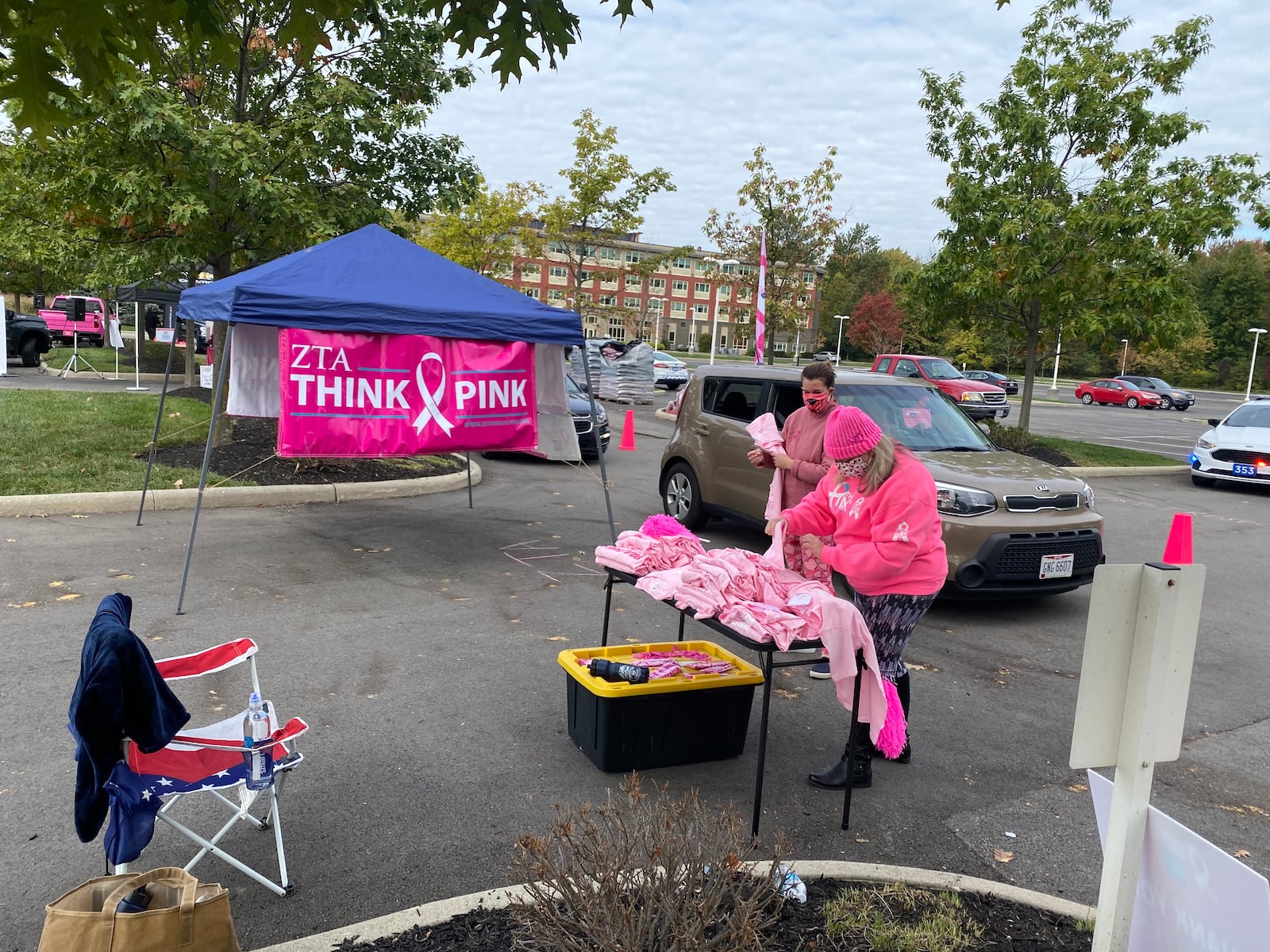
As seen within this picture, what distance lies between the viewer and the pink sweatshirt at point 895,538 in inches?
151

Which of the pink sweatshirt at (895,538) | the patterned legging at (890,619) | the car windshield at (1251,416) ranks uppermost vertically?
the car windshield at (1251,416)

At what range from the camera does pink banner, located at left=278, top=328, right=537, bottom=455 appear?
22.2ft

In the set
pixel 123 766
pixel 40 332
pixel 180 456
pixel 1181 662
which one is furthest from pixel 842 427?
pixel 40 332

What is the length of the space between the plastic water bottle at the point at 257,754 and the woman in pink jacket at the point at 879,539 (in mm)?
2264

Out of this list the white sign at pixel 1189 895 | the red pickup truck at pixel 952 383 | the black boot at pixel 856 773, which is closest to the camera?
the white sign at pixel 1189 895

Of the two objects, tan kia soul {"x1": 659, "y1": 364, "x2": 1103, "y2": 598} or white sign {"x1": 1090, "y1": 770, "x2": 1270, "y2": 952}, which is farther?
tan kia soul {"x1": 659, "y1": 364, "x2": 1103, "y2": 598}

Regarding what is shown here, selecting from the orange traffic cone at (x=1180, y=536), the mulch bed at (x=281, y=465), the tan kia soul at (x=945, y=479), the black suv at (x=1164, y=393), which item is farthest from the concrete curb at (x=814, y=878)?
the black suv at (x=1164, y=393)

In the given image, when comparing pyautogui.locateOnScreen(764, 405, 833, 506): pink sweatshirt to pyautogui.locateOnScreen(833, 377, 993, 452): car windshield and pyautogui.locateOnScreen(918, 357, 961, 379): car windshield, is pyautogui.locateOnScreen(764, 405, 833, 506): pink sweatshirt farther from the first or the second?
pyautogui.locateOnScreen(918, 357, 961, 379): car windshield

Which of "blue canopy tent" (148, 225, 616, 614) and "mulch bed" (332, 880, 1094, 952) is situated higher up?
"blue canopy tent" (148, 225, 616, 614)

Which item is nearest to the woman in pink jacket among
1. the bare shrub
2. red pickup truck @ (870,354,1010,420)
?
the bare shrub

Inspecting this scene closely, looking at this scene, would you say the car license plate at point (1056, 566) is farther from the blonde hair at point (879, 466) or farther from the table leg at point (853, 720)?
the table leg at point (853, 720)

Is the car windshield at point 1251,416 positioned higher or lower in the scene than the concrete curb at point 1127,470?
higher

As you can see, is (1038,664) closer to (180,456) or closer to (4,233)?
(180,456)

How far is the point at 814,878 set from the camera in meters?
3.14
